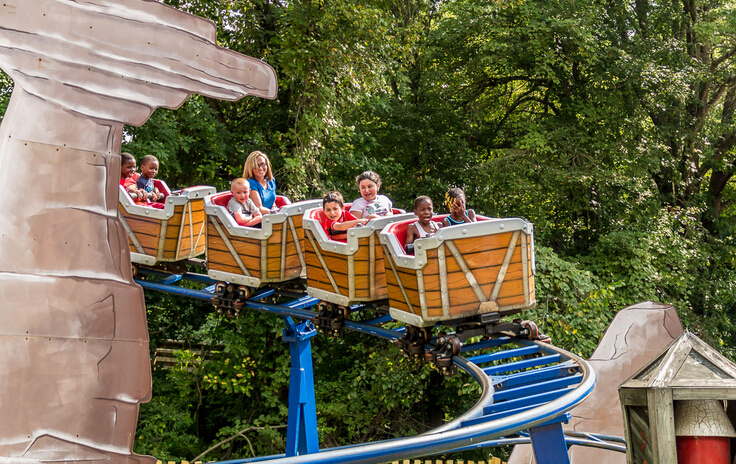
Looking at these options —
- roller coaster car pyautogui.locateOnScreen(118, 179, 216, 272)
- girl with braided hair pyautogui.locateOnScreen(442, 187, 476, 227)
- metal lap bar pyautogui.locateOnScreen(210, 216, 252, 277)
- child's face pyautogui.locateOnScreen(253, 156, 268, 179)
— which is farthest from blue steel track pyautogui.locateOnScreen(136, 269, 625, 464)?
roller coaster car pyautogui.locateOnScreen(118, 179, 216, 272)

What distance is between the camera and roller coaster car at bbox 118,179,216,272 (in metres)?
4.88

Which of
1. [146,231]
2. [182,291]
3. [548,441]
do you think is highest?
[146,231]

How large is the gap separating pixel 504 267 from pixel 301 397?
2.48 meters

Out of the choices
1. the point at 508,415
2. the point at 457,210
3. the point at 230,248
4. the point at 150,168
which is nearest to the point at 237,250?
the point at 230,248

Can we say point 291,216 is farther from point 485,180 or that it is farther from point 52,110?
point 485,180

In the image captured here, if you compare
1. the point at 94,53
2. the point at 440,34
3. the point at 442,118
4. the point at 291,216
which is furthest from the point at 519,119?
the point at 94,53

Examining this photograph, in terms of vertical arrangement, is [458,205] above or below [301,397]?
above

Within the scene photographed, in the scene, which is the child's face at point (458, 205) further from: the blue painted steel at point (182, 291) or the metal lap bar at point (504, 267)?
the blue painted steel at point (182, 291)

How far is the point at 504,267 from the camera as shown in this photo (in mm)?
3553

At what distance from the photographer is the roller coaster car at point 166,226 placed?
16.0ft

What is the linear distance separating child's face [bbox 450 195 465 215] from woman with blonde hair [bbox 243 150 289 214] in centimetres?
144

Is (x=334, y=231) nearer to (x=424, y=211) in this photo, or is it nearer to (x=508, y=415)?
(x=424, y=211)

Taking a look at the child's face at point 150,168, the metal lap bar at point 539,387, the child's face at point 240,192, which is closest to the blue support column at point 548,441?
the metal lap bar at point 539,387

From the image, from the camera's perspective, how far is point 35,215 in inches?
59.2
